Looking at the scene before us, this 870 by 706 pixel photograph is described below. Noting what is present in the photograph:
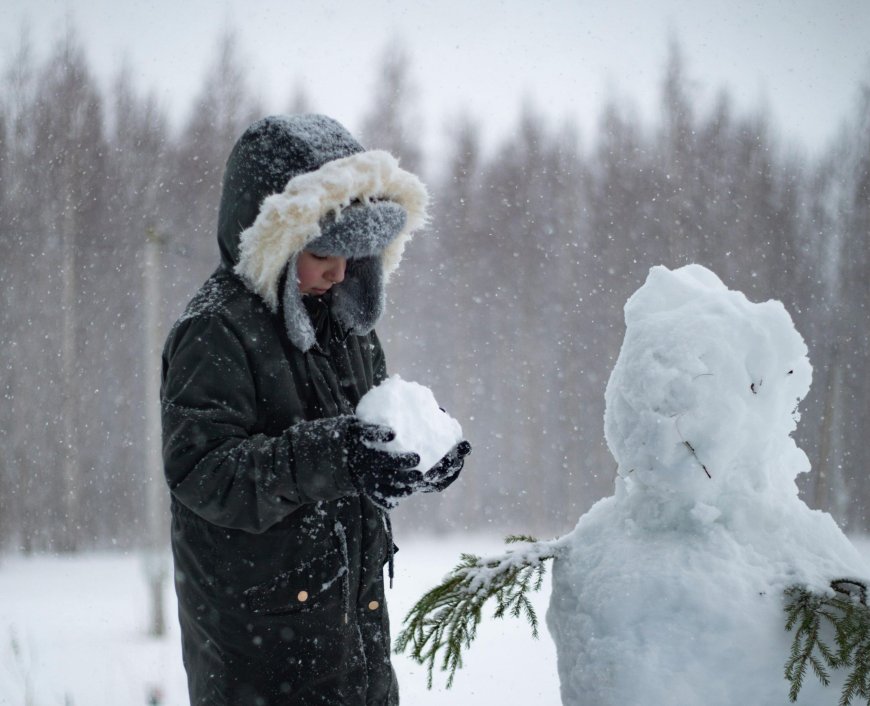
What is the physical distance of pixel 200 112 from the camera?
866 cm

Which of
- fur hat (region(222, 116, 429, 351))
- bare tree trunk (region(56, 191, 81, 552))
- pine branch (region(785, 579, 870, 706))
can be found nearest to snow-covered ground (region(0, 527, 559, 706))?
bare tree trunk (region(56, 191, 81, 552))

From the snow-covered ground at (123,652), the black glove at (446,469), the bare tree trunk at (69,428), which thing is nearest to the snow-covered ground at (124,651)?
the snow-covered ground at (123,652)

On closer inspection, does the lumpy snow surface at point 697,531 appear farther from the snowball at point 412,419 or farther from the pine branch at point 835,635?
the snowball at point 412,419

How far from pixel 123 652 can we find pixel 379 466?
4625 millimetres

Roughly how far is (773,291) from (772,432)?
27.0ft

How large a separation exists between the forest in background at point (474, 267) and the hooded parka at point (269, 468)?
7.28 metres

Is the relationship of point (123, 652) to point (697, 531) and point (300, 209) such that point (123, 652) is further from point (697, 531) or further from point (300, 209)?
point (697, 531)

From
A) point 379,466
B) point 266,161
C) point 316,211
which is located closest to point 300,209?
point 316,211

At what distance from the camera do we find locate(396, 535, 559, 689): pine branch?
1.33 metres

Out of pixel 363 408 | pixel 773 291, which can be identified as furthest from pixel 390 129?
pixel 363 408

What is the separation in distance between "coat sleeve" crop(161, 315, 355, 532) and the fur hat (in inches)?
5.3

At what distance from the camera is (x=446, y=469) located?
1360mm

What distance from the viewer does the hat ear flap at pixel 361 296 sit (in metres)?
1.71

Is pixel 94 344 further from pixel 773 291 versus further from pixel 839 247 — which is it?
pixel 839 247
